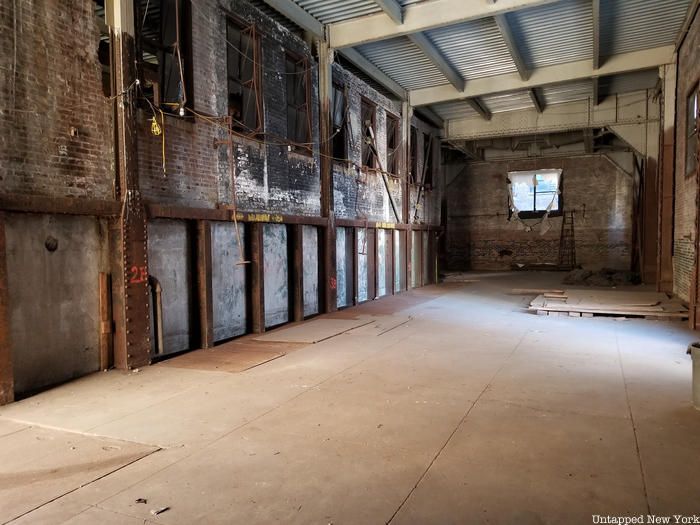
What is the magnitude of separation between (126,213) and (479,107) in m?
12.2

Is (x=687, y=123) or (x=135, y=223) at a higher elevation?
(x=687, y=123)

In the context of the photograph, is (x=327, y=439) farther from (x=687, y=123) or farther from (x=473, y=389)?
(x=687, y=123)

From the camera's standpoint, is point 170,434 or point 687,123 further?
point 687,123

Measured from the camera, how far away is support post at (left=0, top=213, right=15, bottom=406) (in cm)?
428

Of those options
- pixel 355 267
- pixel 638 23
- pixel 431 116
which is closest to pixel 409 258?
pixel 355 267

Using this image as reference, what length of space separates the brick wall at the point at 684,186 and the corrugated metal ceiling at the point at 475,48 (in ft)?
11.6

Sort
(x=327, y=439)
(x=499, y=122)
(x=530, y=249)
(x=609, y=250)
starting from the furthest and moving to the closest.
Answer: (x=530, y=249)
(x=609, y=250)
(x=499, y=122)
(x=327, y=439)

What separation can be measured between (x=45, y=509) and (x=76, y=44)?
4.61 meters

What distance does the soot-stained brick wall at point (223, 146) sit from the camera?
619 cm

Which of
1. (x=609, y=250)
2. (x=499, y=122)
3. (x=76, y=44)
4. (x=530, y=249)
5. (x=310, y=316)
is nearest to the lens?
(x=76, y=44)

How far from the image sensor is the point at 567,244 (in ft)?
65.6

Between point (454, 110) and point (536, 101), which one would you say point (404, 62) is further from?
point (536, 101)

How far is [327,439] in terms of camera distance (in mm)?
3533

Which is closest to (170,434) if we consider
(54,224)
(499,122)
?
(54,224)
